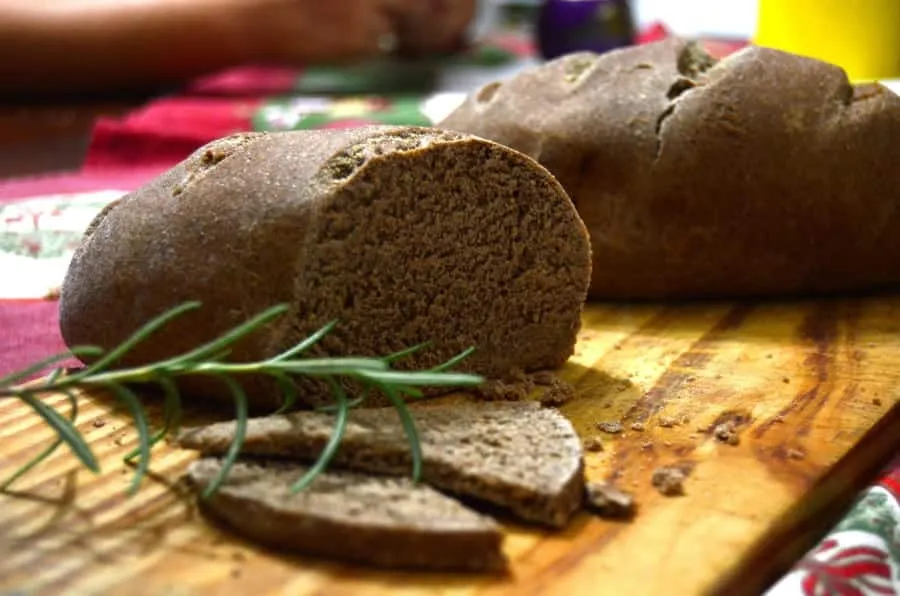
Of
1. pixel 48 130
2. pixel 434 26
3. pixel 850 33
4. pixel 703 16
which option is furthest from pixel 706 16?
pixel 48 130

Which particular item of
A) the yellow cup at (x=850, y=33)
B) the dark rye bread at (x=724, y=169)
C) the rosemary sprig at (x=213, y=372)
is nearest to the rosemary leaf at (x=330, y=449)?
the rosemary sprig at (x=213, y=372)

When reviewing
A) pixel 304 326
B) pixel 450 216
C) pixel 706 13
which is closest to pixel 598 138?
pixel 450 216

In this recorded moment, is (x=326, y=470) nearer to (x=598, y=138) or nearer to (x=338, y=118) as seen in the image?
(x=598, y=138)

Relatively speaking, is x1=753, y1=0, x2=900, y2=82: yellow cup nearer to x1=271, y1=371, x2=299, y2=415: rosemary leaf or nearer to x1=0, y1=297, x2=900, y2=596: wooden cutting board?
x1=0, y1=297, x2=900, y2=596: wooden cutting board

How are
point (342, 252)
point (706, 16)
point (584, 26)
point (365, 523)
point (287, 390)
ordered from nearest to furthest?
point (365, 523)
point (287, 390)
point (342, 252)
point (584, 26)
point (706, 16)

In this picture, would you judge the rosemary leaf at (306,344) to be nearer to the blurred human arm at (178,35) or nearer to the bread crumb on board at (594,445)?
the bread crumb on board at (594,445)

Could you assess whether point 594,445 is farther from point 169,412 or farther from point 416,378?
point 169,412

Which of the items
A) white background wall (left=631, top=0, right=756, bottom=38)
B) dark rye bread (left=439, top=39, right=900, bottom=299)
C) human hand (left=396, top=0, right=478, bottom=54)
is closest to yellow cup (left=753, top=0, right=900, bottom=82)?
dark rye bread (left=439, top=39, right=900, bottom=299)
